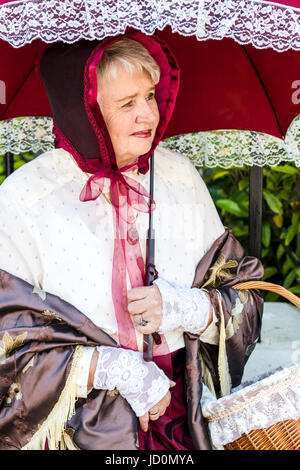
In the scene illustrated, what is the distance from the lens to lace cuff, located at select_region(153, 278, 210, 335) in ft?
6.03

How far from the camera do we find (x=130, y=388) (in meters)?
1.74

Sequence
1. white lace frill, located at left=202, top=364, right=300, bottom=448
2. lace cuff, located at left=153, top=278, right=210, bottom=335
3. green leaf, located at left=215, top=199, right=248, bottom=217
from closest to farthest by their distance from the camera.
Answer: white lace frill, located at left=202, top=364, right=300, bottom=448 < lace cuff, located at left=153, top=278, right=210, bottom=335 < green leaf, located at left=215, top=199, right=248, bottom=217

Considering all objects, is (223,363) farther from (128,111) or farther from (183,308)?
(128,111)

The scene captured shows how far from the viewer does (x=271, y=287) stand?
191 centimetres

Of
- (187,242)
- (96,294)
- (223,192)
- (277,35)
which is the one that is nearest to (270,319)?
(223,192)

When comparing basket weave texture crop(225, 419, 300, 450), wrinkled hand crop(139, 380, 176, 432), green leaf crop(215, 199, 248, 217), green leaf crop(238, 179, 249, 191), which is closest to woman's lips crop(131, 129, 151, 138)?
wrinkled hand crop(139, 380, 176, 432)

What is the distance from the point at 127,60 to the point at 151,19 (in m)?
0.41

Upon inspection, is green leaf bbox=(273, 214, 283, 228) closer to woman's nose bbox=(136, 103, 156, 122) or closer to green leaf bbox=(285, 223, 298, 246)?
green leaf bbox=(285, 223, 298, 246)

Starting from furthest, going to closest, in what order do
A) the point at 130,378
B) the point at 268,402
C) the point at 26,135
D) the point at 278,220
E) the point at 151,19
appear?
the point at 278,220 → the point at 26,135 → the point at 130,378 → the point at 268,402 → the point at 151,19

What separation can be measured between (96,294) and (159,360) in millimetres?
314

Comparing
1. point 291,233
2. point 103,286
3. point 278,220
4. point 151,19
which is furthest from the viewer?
point 278,220

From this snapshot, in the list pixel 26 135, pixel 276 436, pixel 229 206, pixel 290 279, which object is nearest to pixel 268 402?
pixel 276 436

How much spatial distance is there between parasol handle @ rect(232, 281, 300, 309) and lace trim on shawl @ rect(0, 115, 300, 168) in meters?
0.64

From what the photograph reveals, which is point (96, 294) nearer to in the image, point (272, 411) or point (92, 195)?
point (92, 195)
